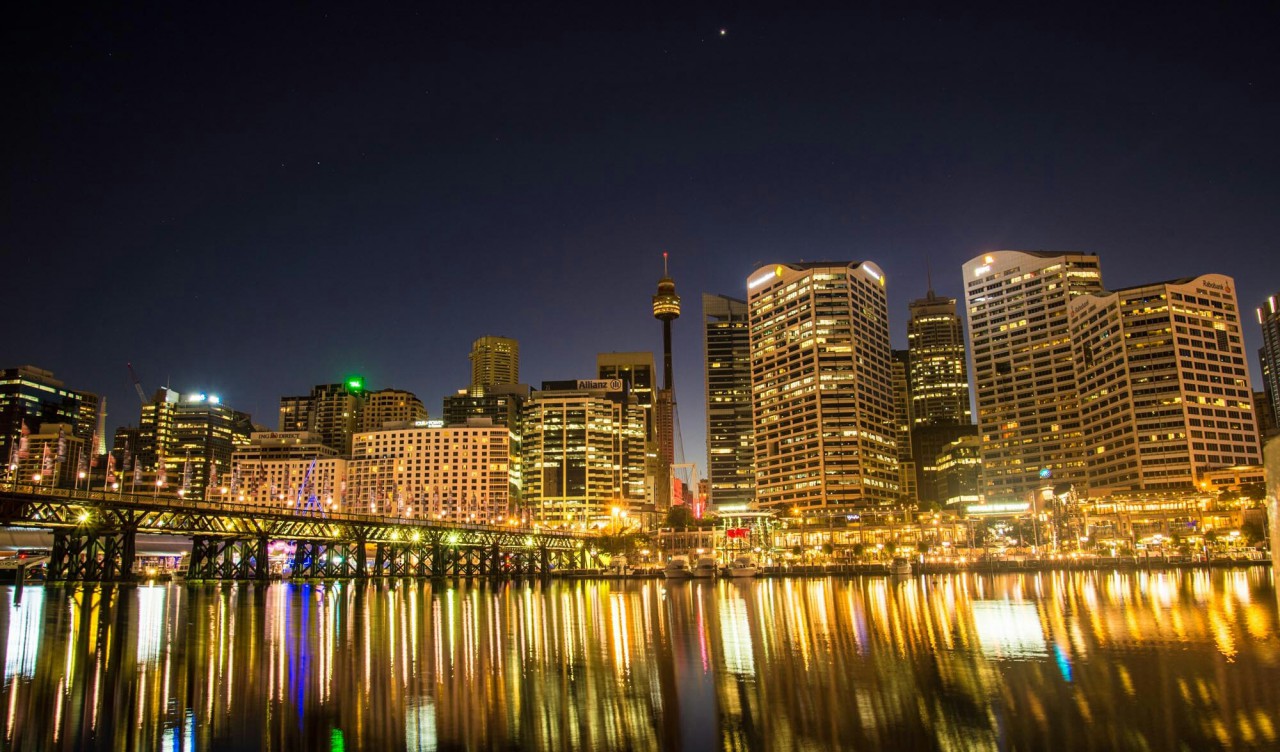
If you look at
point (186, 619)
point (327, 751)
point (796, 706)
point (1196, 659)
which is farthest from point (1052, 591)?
point (327, 751)

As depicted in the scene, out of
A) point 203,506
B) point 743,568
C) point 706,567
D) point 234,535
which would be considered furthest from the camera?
point 706,567

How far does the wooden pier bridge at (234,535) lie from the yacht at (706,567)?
2926 centimetres

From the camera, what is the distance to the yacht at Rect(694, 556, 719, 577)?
6418 inches

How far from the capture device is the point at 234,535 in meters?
109

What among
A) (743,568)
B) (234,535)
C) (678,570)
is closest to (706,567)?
(743,568)

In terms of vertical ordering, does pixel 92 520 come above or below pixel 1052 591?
above

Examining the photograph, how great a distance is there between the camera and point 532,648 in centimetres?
4141

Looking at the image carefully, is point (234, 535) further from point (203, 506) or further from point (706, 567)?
point (706, 567)

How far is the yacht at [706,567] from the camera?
163012 mm

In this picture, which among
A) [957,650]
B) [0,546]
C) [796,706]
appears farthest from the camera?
[0,546]

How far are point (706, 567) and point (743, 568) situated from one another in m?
7.60

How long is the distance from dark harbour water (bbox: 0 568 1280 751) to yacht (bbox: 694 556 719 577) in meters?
107

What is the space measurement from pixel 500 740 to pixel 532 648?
20280 mm

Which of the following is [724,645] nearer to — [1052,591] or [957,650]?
[957,650]
